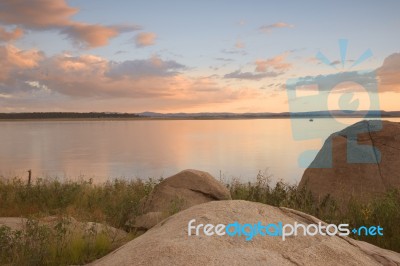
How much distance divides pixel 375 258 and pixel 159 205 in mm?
5380

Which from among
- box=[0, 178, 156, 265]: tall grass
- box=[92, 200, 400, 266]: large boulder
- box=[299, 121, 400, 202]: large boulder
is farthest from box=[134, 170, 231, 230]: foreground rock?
box=[92, 200, 400, 266]: large boulder

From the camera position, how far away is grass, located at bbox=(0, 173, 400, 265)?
5.82 metres

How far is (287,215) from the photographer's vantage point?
5312 millimetres

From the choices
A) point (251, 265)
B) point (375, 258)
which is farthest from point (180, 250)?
point (375, 258)

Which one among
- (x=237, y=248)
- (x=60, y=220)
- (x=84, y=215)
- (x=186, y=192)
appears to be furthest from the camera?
(x=84, y=215)

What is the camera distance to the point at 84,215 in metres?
9.96

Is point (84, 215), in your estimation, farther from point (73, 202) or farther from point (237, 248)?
point (237, 248)

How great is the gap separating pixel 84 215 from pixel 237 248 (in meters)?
6.79

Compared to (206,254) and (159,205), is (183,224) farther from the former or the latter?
(159,205)

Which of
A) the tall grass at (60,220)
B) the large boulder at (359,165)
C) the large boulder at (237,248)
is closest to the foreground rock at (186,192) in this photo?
the tall grass at (60,220)

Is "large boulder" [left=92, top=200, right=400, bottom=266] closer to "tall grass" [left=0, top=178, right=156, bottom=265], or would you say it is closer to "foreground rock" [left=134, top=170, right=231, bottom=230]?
"tall grass" [left=0, top=178, right=156, bottom=265]

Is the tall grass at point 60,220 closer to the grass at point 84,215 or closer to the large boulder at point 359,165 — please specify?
the grass at point 84,215

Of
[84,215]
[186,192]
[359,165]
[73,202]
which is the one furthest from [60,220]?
[359,165]

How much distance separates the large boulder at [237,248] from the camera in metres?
3.84
